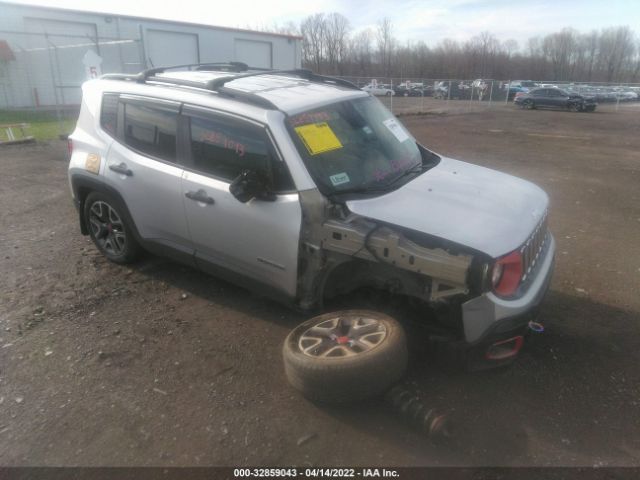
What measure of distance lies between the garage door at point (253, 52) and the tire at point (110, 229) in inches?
1090

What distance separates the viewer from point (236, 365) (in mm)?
3336

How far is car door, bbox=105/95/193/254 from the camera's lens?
12.6ft

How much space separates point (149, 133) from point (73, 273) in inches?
66.6

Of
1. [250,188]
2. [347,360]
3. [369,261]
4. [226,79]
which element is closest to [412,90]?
[226,79]

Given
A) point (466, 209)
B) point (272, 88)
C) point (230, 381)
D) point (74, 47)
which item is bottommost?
point (230, 381)

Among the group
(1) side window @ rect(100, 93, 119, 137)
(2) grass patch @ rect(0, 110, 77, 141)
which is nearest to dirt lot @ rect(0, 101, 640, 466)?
(1) side window @ rect(100, 93, 119, 137)

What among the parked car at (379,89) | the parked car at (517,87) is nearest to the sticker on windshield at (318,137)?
the parked car at (379,89)

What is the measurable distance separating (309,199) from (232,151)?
0.78 m

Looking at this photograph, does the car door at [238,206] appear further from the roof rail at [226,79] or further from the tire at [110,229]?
the tire at [110,229]

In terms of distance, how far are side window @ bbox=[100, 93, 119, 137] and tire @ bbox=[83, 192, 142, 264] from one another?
609mm

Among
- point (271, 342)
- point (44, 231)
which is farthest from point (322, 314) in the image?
point (44, 231)

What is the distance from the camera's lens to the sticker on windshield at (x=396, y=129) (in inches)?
161

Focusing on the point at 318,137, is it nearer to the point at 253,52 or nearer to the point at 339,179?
the point at 339,179

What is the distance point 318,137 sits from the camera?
135 inches
